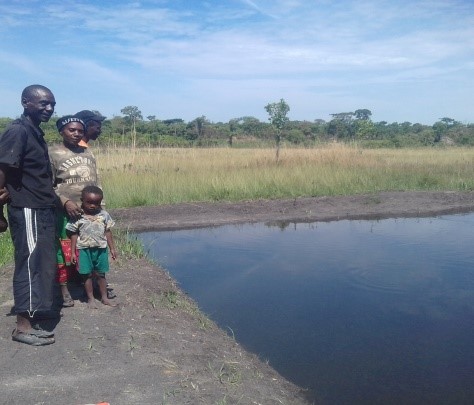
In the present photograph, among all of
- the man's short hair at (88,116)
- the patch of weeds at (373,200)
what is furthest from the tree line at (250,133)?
the man's short hair at (88,116)

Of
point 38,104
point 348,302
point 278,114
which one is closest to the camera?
point 38,104

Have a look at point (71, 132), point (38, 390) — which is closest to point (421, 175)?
point (71, 132)

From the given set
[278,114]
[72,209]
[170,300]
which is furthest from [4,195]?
[278,114]

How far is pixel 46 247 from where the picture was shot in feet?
13.5

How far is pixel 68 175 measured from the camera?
4680 mm

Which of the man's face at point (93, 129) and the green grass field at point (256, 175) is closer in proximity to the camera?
the man's face at point (93, 129)

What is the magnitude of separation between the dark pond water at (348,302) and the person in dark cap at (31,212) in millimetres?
1911

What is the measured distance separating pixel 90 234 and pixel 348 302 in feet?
9.56

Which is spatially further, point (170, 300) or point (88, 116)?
point (170, 300)

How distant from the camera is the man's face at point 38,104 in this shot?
408 cm

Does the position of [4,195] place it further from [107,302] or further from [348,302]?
[348,302]

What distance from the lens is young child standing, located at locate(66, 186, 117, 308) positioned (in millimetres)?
4660

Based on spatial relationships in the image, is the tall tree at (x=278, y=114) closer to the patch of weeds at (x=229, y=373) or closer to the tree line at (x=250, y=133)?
the tree line at (x=250, y=133)

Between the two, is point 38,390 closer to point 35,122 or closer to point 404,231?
point 35,122
